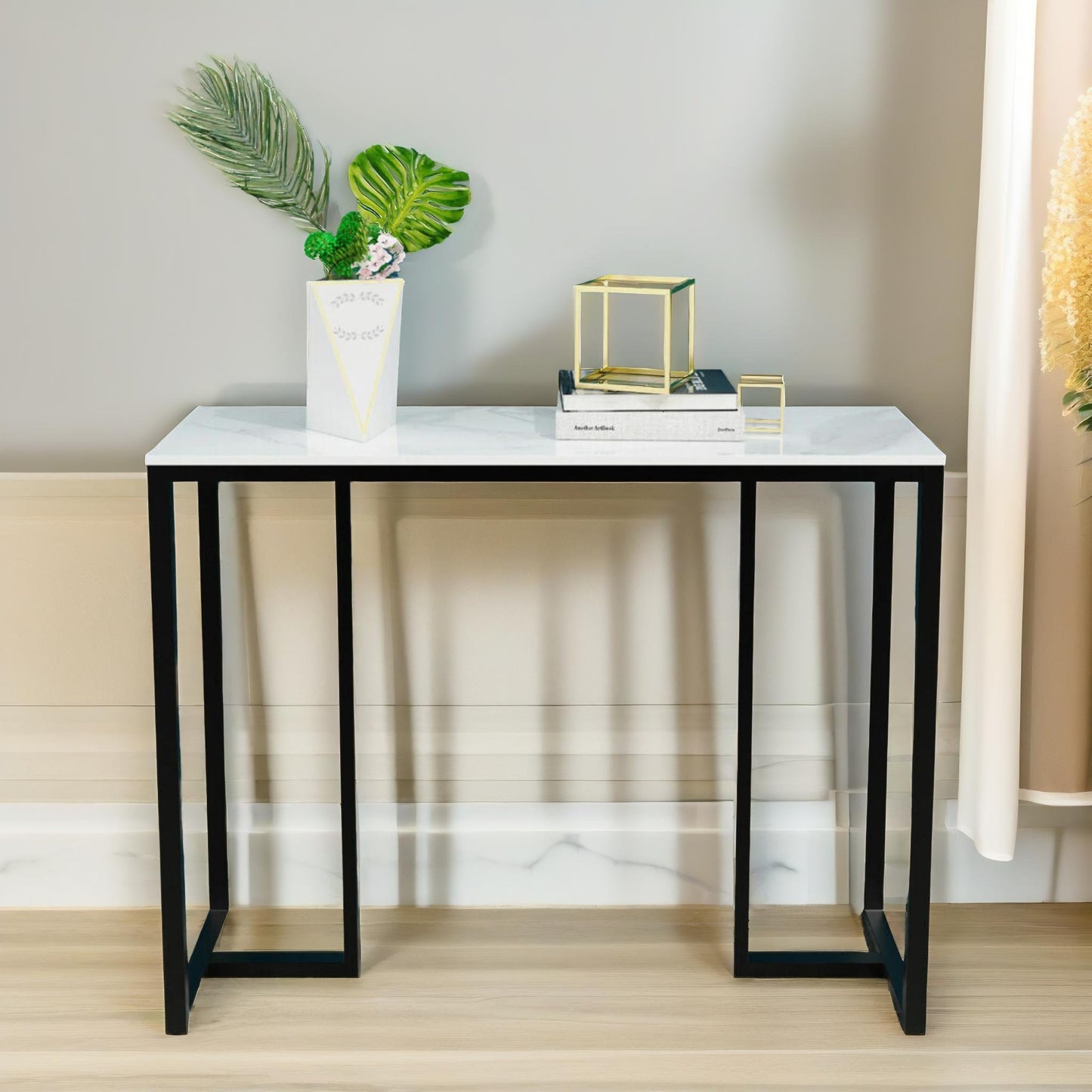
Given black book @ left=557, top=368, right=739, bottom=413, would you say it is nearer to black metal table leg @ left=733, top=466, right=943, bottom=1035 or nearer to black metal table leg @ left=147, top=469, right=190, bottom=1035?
black metal table leg @ left=733, top=466, right=943, bottom=1035

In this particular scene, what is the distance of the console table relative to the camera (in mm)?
1438

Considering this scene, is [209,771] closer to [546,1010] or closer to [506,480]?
[546,1010]

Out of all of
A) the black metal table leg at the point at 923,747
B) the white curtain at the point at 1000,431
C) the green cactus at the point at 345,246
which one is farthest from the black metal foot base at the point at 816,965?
the green cactus at the point at 345,246

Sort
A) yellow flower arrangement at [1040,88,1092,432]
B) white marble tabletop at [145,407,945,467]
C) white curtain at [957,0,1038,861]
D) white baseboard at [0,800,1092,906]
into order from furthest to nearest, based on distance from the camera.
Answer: white baseboard at [0,800,1092,906] < white curtain at [957,0,1038,861] < white marble tabletop at [145,407,945,467] < yellow flower arrangement at [1040,88,1092,432]

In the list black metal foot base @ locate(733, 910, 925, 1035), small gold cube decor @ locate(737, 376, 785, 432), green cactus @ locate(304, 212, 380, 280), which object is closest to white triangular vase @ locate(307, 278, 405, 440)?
green cactus @ locate(304, 212, 380, 280)

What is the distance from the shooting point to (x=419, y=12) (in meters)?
1.67

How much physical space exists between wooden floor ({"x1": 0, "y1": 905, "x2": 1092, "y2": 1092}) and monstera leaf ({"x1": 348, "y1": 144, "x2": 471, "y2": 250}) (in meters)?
1.01

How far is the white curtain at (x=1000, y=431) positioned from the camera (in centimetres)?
155

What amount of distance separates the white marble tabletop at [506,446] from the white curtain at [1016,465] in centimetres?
15

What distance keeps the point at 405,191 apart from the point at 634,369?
1.33ft

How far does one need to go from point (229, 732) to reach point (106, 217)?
0.77 m

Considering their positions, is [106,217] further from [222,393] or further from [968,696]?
[968,696]

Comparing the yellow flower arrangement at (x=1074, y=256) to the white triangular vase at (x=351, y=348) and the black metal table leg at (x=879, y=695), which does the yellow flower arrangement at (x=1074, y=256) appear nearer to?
the black metal table leg at (x=879, y=695)

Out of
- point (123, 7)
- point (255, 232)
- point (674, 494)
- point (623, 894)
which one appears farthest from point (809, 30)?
point (623, 894)
